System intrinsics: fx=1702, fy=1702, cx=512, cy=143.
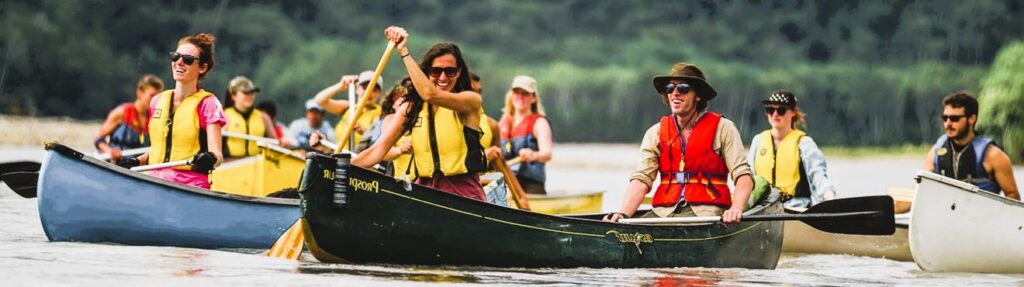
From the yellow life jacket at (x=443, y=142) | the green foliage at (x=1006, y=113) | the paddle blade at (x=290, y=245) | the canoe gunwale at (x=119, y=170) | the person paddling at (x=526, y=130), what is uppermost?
the green foliage at (x=1006, y=113)

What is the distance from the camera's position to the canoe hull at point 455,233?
783 cm

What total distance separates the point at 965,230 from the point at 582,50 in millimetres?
52320

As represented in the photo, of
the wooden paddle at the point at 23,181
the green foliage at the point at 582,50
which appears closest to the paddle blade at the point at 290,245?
the wooden paddle at the point at 23,181

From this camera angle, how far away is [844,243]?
12562mm

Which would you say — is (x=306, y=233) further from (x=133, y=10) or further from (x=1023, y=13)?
(x=1023, y=13)

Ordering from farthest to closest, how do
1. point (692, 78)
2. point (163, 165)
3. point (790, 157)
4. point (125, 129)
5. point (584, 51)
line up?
point (584, 51) → point (125, 129) → point (790, 157) → point (163, 165) → point (692, 78)

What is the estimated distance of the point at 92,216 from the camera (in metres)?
9.53

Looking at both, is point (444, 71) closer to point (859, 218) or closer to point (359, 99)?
point (859, 218)

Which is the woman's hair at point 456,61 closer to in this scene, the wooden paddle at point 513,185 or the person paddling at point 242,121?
the wooden paddle at point 513,185

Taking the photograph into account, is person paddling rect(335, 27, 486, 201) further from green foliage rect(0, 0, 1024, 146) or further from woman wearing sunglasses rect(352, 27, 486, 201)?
green foliage rect(0, 0, 1024, 146)

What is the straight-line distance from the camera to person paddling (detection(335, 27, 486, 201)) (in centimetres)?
810

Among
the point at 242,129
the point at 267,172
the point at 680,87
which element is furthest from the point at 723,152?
the point at 242,129

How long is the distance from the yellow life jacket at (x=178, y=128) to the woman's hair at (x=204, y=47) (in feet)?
0.48

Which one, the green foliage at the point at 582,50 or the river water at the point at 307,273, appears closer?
the river water at the point at 307,273
